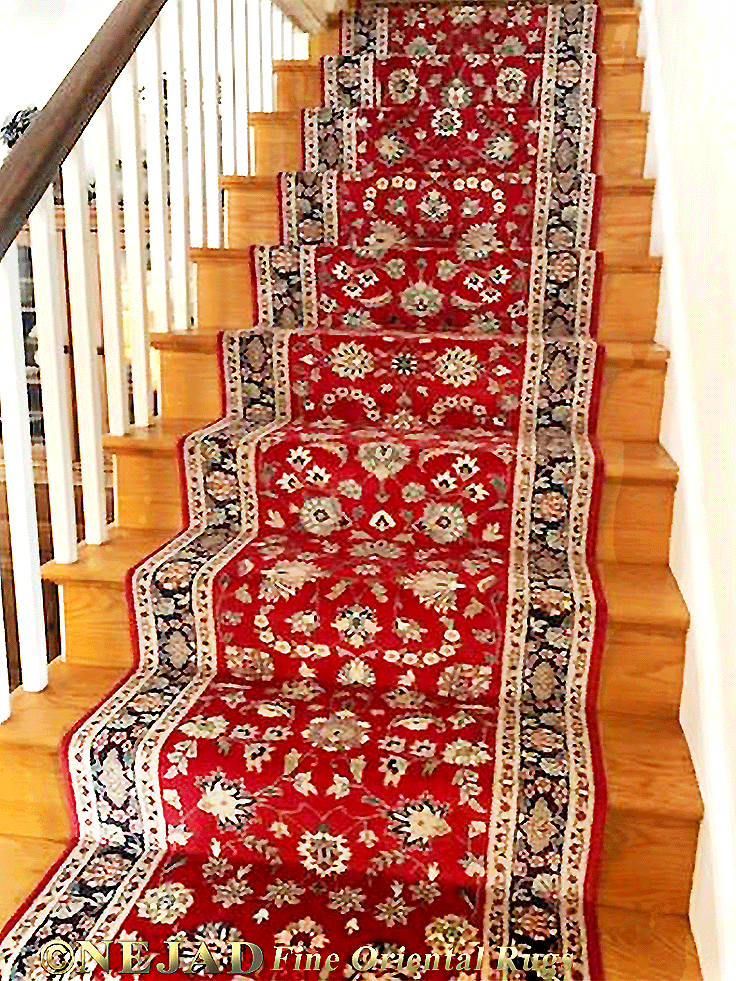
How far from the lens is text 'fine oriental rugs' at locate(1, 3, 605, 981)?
158cm

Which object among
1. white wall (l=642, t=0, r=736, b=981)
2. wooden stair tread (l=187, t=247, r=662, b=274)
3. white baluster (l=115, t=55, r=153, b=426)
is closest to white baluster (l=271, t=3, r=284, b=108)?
wooden stair tread (l=187, t=247, r=662, b=274)

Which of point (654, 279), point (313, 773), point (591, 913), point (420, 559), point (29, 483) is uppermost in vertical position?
point (654, 279)

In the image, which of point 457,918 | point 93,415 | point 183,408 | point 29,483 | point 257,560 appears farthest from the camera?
point 183,408

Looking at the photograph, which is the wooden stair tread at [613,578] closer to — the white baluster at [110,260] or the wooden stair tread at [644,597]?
the wooden stair tread at [644,597]

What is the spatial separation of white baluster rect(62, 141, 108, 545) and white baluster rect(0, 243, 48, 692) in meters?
0.22

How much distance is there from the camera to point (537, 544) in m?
2.01

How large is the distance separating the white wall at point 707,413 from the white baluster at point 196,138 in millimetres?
1166

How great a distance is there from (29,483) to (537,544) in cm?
94

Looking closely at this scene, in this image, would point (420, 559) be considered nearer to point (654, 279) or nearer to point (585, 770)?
point (585, 770)

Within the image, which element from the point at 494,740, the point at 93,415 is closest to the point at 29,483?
the point at 93,415

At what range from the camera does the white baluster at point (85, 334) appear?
1.98 metres

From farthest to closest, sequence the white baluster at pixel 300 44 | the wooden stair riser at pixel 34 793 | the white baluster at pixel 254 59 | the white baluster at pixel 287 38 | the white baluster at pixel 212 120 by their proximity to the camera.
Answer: the white baluster at pixel 300 44 < the white baluster at pixel 287 38 < the white baluster at pixel 254 59 < the white baluster at pixel 212 120 < the wooden stair riser at pixel 34 793

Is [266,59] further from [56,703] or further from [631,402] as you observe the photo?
[56,703]

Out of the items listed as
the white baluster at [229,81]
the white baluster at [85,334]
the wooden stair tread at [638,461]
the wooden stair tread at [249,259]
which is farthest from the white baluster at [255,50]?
the wooden stair tread at [638,461]
